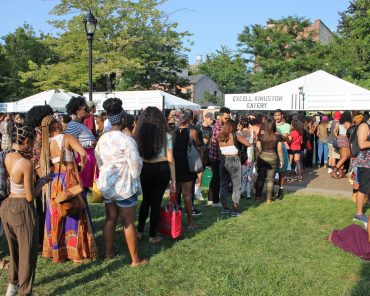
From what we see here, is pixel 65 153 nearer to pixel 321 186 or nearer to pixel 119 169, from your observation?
pixel 119 169

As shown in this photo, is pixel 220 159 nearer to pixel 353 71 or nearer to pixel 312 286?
pixel 312 286

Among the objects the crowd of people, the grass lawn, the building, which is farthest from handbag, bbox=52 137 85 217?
the building

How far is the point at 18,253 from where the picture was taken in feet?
12.1

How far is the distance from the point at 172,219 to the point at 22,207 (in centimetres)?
223

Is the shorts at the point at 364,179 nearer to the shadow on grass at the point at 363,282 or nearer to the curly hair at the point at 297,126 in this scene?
the shadow on grass at the point at 363,282

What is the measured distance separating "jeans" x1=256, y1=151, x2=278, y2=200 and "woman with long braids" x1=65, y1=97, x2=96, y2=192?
141 inches

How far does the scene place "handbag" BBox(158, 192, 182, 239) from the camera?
5352 millimetres

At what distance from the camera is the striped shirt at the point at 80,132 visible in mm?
5230

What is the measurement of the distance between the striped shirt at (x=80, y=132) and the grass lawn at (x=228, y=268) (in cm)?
132

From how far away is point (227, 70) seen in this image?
159 feet

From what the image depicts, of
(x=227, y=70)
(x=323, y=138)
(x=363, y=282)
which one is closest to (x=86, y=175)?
(x=363, y=282)

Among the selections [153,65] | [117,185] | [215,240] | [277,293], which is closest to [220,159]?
[215,240]

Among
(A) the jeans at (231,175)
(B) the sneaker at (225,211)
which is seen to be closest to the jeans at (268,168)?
(A) the jeans at (231,175)

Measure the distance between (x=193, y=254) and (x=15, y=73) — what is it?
35586 millimetres
